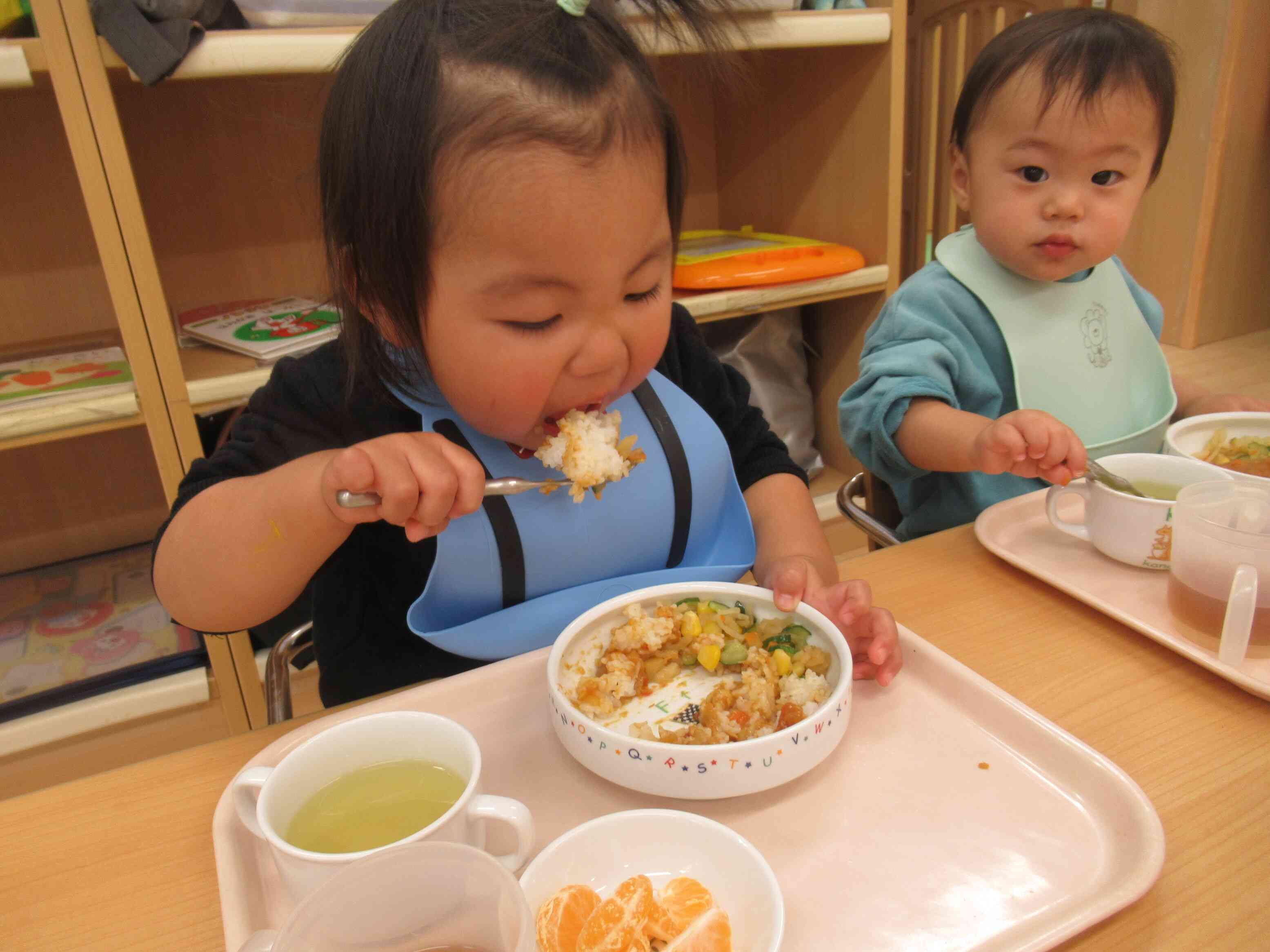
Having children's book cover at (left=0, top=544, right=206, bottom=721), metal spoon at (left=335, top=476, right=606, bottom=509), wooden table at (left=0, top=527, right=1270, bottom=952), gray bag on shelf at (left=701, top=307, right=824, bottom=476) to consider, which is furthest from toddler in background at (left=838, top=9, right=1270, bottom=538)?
children's book cover at (left=0, top=544, right=206, bottom=721)

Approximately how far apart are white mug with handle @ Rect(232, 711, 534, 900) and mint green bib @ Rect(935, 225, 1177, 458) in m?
1.01

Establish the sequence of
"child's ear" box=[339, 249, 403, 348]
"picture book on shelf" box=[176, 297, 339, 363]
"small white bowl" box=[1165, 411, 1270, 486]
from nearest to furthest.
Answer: "child's ear" box=[339, 249, 403, 348] → "small white bowl" box=[1165, 411, 1270, 486] → "picture book on shelf" box=[176, 297, 339, 363]

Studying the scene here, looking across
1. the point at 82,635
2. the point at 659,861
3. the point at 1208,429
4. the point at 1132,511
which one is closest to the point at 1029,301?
the point at 1208,429

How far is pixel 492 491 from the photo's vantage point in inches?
27.9

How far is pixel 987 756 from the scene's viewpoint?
0.63 meters

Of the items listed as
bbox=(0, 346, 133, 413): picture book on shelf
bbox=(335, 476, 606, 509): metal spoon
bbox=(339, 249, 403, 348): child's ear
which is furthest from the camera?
bbox=(0, 346, 133, 413): picture book on shelf

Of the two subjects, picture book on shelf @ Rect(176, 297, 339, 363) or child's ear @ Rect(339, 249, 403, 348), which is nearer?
child's ear @ Rect(339, 249, 403, 348)

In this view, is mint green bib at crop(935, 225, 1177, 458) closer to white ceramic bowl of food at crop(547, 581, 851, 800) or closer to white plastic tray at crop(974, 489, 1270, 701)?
white plastic tray at crop(974, 489, 1270, 701)

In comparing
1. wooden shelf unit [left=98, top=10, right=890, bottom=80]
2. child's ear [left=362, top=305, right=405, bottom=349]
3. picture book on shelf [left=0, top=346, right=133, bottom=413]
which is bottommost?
picture book on shelf [left=0, top=346, right=133, bottom=413]

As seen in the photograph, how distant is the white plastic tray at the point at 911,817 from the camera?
501 millimetres

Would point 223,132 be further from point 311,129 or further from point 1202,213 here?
point 1202,213

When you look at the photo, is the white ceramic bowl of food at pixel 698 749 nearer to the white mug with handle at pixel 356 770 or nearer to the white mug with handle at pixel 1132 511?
the white mug with handle at pixel 356 770

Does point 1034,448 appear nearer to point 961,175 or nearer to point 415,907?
point 961,175

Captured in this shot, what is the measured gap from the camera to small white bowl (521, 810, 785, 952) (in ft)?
1.61
